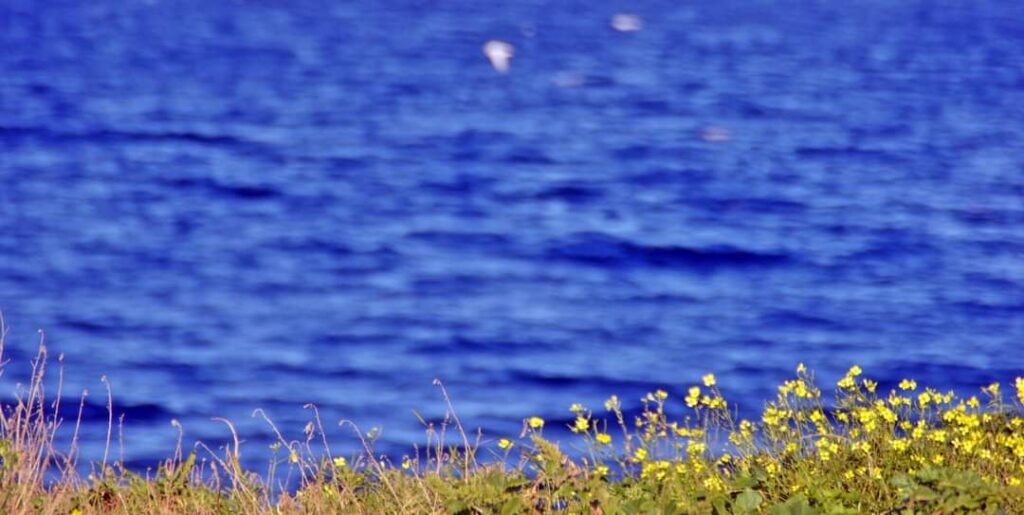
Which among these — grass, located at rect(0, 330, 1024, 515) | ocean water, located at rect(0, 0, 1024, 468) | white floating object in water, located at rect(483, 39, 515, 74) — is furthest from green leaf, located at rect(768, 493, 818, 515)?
white floating object in water, located at rect(483, 39, 515, 74)

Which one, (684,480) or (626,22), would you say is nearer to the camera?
(684,480)

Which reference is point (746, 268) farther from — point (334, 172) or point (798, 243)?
point (334, 172)

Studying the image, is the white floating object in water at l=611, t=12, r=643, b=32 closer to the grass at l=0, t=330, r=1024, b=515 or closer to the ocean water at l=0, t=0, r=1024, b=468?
the ocean water at l=0, t=0, r=1024, b=468

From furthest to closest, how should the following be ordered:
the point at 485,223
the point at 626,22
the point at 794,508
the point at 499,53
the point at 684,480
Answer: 1. the point at 626,22
2. the point at 499,53
3. the point at 485,223
4. the point at 684,480
5. the point at 794,508

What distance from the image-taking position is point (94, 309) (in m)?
9.09

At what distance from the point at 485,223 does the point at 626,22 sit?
40.4 ft

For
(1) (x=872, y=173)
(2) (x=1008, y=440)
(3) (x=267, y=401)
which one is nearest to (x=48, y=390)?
(3) (x=267, y=401)

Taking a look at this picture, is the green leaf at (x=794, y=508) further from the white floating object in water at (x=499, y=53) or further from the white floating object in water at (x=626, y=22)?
the white floating object in water at (x=626, y=22)

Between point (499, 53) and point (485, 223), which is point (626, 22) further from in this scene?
point (485, 223)

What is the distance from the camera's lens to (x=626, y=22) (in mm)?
23047

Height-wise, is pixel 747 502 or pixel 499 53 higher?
pixel 499 53

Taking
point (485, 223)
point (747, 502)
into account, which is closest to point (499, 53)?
point (485, 223)

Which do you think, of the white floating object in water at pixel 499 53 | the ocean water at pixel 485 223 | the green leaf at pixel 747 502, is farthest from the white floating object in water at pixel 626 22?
the green leaf at pixel 747 502

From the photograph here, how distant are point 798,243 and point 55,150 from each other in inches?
277
